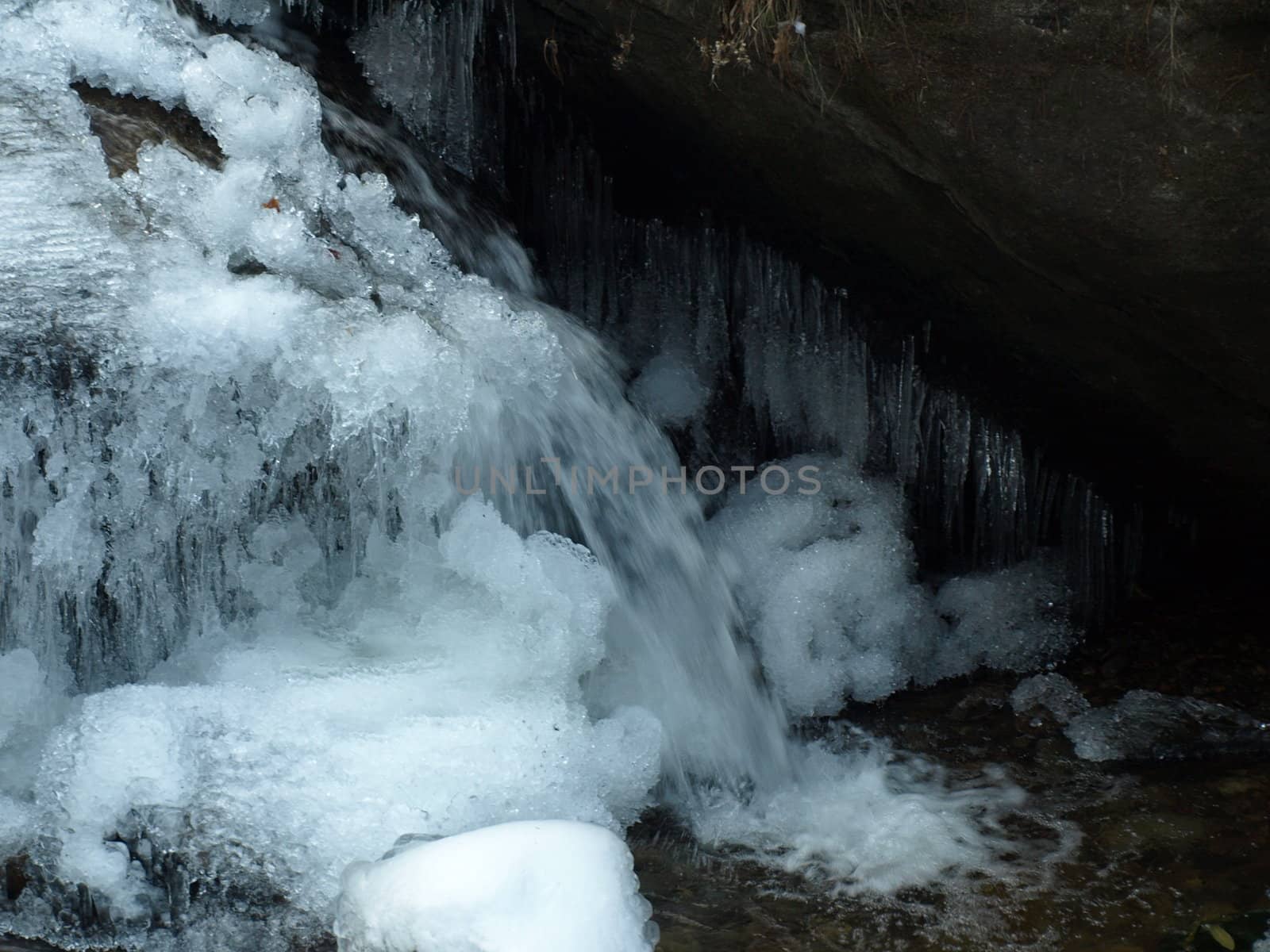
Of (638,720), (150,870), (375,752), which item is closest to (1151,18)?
(638,720)

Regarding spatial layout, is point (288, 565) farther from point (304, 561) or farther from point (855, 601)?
point (855, 601)

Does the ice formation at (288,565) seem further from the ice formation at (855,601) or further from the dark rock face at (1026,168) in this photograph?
the dark rock face at (1026,168)

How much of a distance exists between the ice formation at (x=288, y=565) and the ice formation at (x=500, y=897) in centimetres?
5

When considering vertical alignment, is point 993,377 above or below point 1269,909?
above

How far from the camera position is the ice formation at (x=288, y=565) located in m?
2.34

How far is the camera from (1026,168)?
2854mm

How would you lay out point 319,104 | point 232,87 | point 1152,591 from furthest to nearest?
point 1152,591
point 319,104
point 232,87

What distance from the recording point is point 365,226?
2.93 meters

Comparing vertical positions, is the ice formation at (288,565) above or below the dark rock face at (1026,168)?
Answer: below

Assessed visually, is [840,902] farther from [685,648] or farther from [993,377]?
[993,377]

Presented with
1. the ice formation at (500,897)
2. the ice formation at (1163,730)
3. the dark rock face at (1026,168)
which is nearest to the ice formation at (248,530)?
the ice formation at (500,897)

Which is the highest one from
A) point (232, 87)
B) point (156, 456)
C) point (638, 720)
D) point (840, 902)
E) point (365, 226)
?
point (232, 87)

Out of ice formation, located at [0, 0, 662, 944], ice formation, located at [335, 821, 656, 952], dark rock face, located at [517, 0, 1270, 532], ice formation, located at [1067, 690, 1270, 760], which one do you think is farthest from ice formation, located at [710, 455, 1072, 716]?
ice formation, located at [335, 821, 656, 952]

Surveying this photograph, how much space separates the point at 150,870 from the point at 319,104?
193 cm
